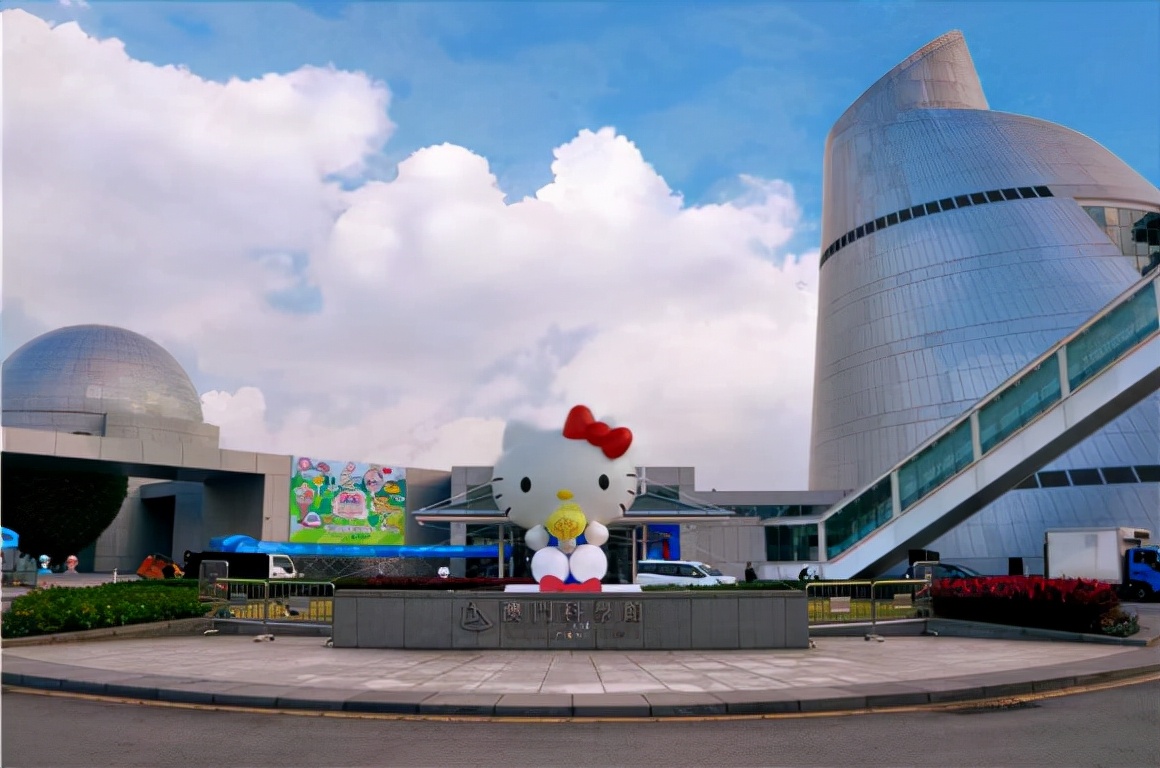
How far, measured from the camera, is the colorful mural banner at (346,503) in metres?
58.5

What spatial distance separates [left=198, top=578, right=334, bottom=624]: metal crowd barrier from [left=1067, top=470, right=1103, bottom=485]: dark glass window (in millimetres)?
36680

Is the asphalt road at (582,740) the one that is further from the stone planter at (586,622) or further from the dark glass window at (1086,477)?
the dark glass window at (1086,477)

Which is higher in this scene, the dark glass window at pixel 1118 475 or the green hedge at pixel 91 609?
the dark glass window at pixel 1118 475

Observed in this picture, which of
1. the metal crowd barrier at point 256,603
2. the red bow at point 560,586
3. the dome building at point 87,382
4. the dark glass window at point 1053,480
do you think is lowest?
the metal crowd barrier at point 256,603

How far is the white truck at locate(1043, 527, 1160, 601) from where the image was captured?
35.8 m

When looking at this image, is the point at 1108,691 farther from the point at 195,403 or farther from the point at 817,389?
the point at 195,403

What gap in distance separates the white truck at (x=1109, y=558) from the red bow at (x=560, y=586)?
77.7 feet

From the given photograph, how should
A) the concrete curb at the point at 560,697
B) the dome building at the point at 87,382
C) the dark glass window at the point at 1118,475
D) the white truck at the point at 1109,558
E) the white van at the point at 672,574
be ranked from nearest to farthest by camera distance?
the concrete curb at the point at 560,697 → the white van at the point at 672,574 → the white truck at the point at 1109,558 → the dark glass window at the point at 1118,475 → the dome building at the point at 87,382

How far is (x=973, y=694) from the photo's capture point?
12.3 metres

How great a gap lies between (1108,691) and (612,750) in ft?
25.3

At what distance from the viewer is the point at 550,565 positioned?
62.5ft

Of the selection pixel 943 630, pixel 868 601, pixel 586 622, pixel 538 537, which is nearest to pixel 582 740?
pixel 586 622

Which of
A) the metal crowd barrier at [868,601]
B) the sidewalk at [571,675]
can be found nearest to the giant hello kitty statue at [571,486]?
the sidewalk at [571,675]

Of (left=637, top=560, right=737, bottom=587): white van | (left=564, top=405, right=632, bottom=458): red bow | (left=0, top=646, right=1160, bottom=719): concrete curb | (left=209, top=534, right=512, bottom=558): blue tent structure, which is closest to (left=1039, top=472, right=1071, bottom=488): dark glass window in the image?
(left=637, top=560, right=737, bottom=587): white van
